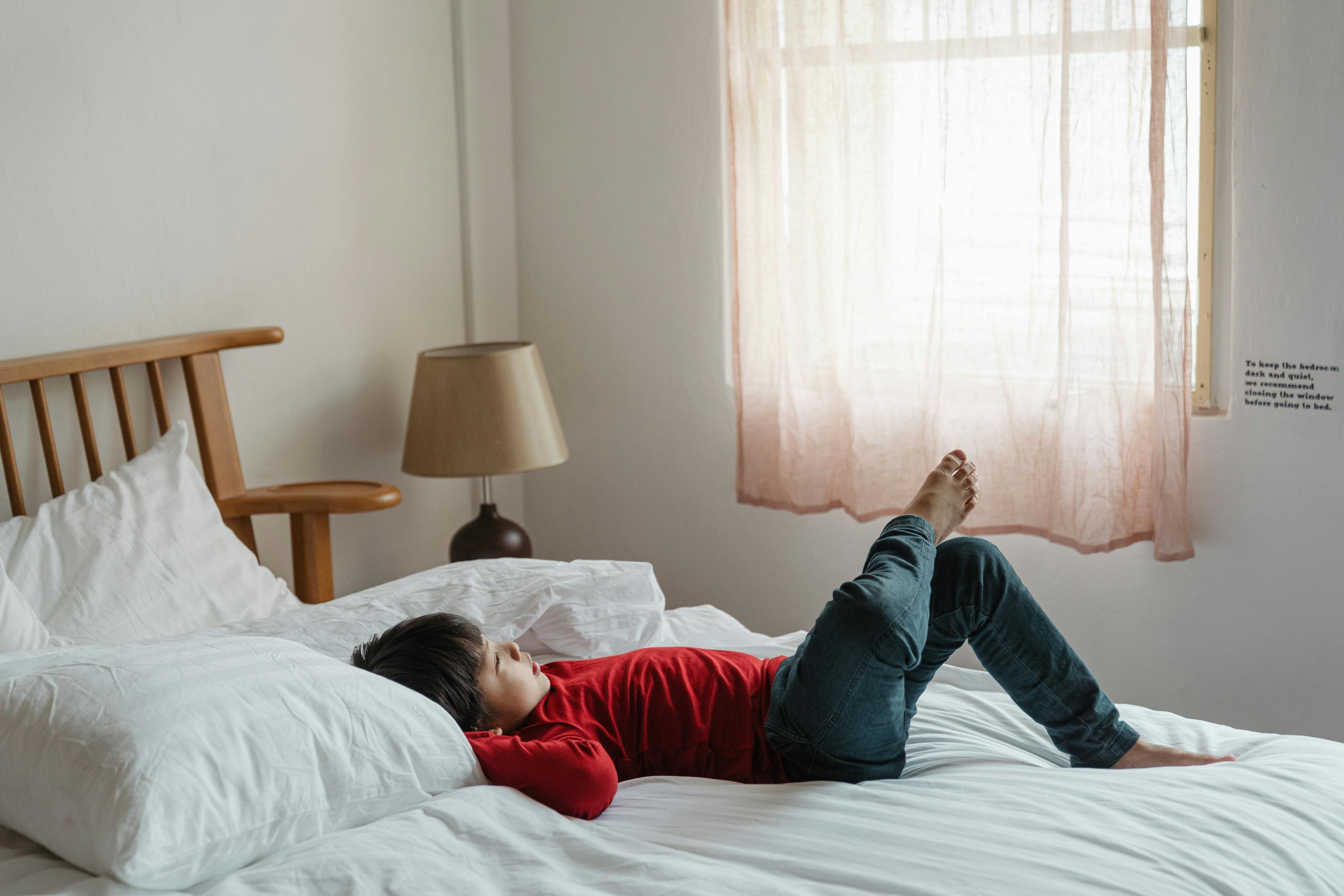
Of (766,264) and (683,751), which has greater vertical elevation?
(766,264)

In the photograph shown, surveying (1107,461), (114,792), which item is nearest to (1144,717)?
(1107,461)

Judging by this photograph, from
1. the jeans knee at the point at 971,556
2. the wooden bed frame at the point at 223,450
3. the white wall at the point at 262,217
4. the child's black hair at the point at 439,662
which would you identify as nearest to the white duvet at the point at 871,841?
the child's black hair at the point at 439,662

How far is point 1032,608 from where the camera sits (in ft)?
4.48

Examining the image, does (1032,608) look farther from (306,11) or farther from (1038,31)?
(306,11)

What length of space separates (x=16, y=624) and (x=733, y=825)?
0.99 m

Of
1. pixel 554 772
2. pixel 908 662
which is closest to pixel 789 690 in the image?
pixel 908 662

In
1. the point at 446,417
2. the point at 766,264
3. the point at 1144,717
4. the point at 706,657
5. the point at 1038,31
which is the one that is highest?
the point at 1038,31

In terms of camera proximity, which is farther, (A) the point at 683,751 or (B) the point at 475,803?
(A) the point at 683,751

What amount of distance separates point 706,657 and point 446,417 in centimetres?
105

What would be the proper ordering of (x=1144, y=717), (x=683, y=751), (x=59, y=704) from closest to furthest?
1. (x=59, y=704)
2. (x=683, y=751)
3. (x=1144, y=717)

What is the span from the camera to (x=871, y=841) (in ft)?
3.45

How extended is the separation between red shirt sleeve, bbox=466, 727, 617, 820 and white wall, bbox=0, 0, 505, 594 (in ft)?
3.62

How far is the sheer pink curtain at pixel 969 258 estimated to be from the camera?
6.72 feet

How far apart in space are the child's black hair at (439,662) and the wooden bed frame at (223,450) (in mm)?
750
